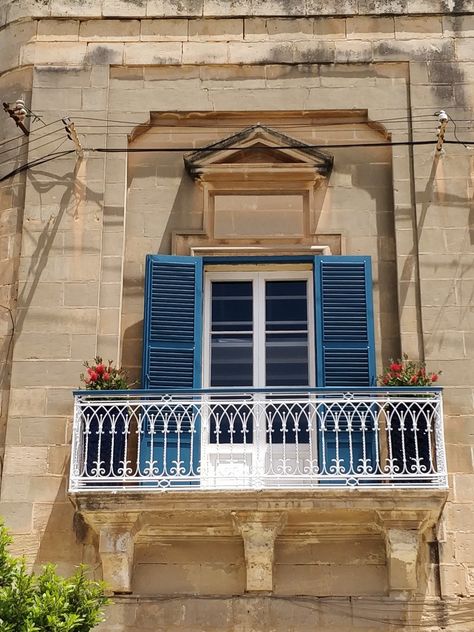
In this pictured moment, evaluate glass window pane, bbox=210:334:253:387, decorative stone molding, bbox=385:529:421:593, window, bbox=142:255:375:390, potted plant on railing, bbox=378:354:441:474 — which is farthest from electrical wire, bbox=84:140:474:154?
decorative stone molding, bbox=385:529:421:593

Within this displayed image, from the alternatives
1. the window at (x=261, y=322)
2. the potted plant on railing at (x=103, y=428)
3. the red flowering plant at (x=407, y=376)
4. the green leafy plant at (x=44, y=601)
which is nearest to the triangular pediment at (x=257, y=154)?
the window at (x=261, y=322)

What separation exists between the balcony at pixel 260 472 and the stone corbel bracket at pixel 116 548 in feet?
0.04

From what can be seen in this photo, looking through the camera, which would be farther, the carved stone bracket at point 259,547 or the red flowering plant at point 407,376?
the red flowering plant at point 407,376

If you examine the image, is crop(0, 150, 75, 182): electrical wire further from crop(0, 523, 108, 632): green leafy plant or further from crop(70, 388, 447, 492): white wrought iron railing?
crop(0, 523, 108, 632): green leafy plant

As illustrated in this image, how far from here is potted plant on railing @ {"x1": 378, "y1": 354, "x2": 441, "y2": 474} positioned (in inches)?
427

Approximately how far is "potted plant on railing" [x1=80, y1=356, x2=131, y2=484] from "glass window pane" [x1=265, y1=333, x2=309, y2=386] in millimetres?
1502

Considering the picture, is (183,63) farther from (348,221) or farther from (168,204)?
(348,221)

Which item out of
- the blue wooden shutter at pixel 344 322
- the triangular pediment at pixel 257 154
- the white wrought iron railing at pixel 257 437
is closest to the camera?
the white wrought iron railing at pixel 257 437

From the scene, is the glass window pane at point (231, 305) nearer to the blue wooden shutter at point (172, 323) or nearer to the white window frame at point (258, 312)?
the white window frame at point (258, 312)

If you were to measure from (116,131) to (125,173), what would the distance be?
1.58 feet

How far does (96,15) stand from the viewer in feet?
43.3

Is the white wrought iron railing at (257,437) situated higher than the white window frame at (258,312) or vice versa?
the white window frame at (258,312)

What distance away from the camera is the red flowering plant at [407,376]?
11180 mm

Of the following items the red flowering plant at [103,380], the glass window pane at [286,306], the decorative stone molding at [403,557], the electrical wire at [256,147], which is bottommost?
the decorative stone molding at [403,557]
